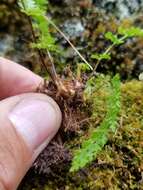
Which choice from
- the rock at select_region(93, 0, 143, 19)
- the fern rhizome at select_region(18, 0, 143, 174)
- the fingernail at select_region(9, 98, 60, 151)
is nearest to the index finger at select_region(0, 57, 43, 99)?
the fern rhizome at select_region(18, 0, 143, 174)

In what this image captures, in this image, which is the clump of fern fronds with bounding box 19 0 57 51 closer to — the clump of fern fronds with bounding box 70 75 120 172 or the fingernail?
the fingernail

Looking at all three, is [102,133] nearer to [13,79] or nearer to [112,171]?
[112,171]

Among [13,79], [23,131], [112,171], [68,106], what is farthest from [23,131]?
[13,79]

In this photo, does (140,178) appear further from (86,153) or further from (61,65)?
(61,65)

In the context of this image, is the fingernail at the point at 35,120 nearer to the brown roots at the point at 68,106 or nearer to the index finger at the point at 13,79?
the brown roots at the point at 68,106

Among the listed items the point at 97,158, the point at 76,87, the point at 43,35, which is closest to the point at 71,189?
the point at 97,158

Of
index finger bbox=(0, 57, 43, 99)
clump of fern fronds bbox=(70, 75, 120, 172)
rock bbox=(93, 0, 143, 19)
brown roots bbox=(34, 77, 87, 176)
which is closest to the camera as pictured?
clump of fern fronds bbox=(70, 75, 120, 172)
